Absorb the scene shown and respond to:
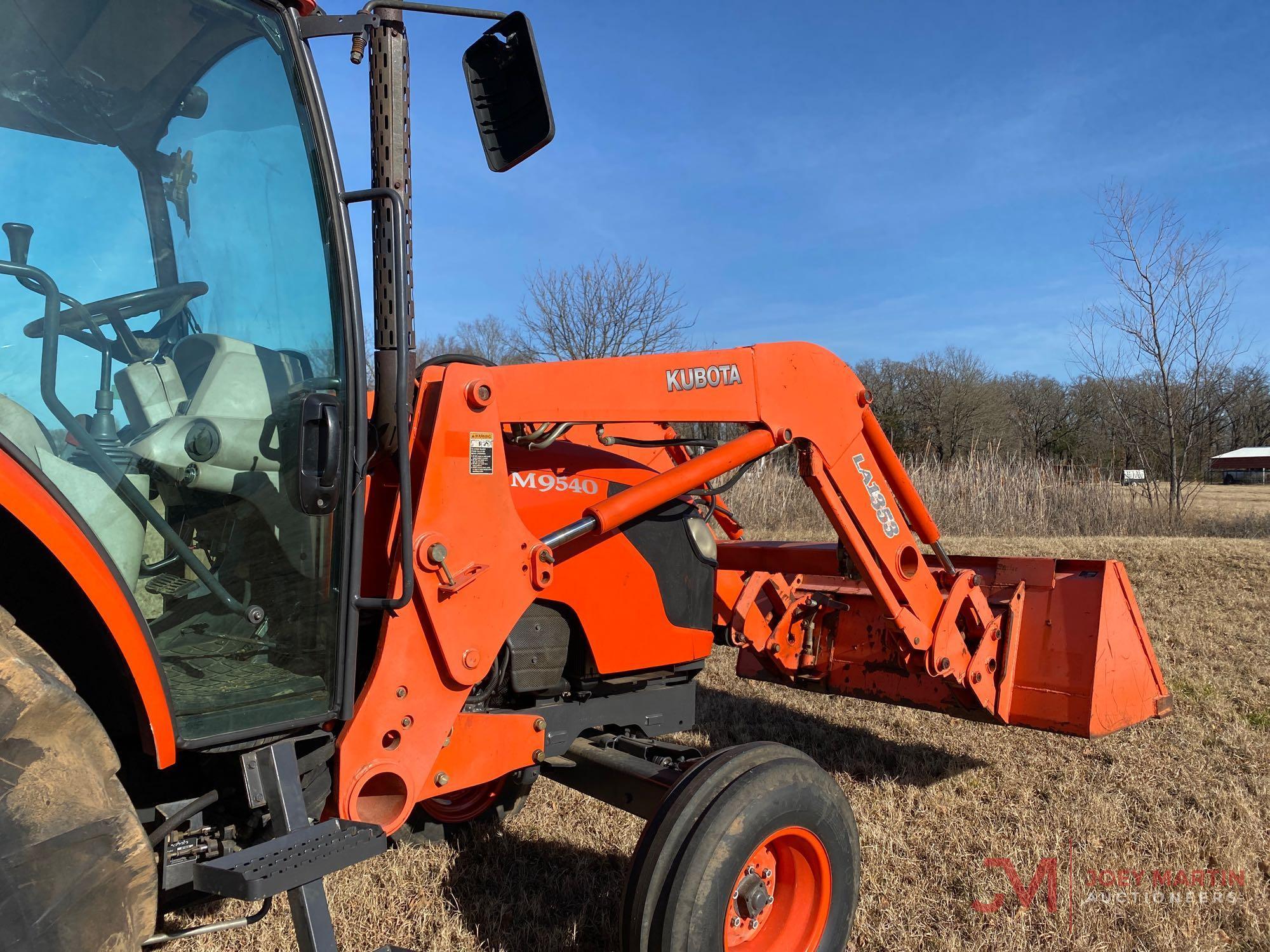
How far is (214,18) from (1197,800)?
4.70 meters

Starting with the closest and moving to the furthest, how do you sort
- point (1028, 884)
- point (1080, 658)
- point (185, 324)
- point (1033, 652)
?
point (185, 324) → point (1028, 884) → point (1080, 658) → point (1033, 652)

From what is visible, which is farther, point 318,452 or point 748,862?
point 748,862

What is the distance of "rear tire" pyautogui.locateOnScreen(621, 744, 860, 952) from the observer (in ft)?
8.13

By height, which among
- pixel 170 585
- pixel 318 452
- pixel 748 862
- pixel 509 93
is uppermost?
pixel 509 93

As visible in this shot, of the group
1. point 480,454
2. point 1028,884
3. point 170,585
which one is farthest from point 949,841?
point 170,585

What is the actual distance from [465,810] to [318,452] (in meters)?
2.37

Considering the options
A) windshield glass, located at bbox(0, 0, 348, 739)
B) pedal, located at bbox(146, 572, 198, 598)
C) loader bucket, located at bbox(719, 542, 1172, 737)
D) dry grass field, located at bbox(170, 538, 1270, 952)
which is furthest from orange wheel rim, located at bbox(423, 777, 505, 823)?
pedal, located at bbox(146, 572, 198, 598)

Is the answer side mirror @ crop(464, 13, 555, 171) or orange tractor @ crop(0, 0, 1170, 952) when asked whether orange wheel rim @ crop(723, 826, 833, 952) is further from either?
side mirror @ crop(464, 13, 555, 171)

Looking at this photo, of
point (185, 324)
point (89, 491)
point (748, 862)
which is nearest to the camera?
point (89, 491)

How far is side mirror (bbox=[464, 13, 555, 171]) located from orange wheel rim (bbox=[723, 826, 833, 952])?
2.07m

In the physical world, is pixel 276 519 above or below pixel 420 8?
below

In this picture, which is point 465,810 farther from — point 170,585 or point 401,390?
point 401,390

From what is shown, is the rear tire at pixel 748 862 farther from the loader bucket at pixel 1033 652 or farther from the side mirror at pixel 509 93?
the side mirror at pixel 509 93

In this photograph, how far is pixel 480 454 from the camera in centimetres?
242
